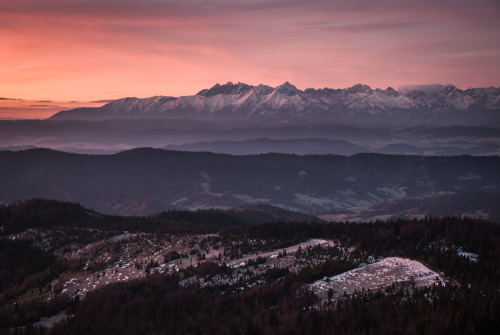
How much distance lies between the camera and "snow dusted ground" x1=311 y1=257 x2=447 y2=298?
72.4m

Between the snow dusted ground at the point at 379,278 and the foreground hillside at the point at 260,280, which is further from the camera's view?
the snow dusted ground at the point at 379,278

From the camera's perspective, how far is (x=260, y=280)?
80.6 meters

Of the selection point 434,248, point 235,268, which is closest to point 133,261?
point 235,268

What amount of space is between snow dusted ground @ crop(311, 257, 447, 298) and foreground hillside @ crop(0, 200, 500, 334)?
0.27 metres

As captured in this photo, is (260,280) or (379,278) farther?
(260,280)

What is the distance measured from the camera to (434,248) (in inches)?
3533

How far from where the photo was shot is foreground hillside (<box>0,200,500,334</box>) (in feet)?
194

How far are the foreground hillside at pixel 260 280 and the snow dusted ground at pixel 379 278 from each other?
27 centimetres

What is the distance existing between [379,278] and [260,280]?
58.1ft

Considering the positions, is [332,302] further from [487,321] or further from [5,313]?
[5,313]

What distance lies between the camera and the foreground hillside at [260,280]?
5909 cm

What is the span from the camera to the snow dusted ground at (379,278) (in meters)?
72.4

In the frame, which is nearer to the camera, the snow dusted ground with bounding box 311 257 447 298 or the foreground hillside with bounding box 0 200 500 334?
the foreground hillside with bounding box 0 200 500 334

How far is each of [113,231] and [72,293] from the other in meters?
43.3
